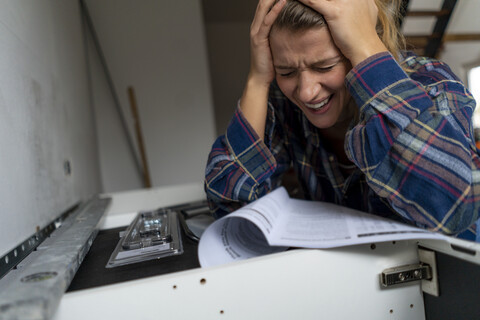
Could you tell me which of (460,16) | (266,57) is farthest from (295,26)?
(460,16)

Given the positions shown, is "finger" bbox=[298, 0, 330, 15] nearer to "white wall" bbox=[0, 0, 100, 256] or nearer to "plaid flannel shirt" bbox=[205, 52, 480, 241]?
"plaid flannel shirt" bbox=[205, 52, 480, 241]

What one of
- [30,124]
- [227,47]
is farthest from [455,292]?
[227,47]

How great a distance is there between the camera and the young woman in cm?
48

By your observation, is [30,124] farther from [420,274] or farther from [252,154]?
[420,274]

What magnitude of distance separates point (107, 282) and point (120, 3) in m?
2.42

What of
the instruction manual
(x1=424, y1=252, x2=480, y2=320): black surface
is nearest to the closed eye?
the instruction manual

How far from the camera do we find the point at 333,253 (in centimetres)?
40

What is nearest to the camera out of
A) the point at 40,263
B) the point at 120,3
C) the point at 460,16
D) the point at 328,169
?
the point at 40,263

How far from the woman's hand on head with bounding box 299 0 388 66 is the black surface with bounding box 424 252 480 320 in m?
0.34

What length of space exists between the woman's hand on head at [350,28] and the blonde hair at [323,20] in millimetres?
16

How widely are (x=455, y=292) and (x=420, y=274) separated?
45 millimetres

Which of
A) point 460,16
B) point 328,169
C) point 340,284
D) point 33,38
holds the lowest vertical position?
point 340,284

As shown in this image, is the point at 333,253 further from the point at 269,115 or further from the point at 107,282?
the point at 269,115

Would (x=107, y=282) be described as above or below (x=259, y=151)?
below
